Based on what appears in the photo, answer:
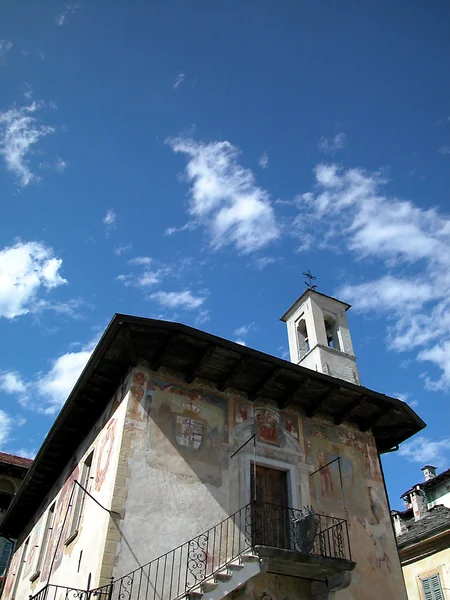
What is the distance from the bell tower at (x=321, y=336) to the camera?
1513cm

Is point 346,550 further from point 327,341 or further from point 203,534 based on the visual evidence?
point 327,341

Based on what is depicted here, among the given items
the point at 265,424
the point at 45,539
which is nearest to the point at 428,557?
the point at 265,424

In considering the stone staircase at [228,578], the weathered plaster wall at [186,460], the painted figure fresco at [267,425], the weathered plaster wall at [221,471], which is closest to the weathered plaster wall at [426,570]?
the weathered plaster wall at [221,471]

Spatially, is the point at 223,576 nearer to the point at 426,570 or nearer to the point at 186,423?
the point at 186,423

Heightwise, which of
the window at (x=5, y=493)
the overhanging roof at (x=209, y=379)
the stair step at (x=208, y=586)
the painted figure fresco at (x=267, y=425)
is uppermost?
the window at (x=5, y=493)

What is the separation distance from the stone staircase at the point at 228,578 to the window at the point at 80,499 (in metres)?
3.77

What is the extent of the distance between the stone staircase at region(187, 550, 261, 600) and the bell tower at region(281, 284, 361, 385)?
6489 millimetres

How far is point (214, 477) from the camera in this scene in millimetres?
10945

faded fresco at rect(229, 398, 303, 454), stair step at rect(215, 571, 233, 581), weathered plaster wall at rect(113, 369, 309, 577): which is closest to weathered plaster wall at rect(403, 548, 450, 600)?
weathered plaster wall at rect(113, 369, 309, 577)

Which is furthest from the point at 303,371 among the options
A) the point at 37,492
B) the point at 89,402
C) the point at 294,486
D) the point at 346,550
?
the point at 37,492

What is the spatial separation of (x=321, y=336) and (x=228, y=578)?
8.04m

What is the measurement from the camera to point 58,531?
1340 centimetres

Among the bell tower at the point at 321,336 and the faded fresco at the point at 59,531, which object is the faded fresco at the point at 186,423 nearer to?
the faded fresco at the point at 59,531

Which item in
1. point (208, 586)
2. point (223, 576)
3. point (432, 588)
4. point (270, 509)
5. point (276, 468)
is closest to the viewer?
point (208, 586)
